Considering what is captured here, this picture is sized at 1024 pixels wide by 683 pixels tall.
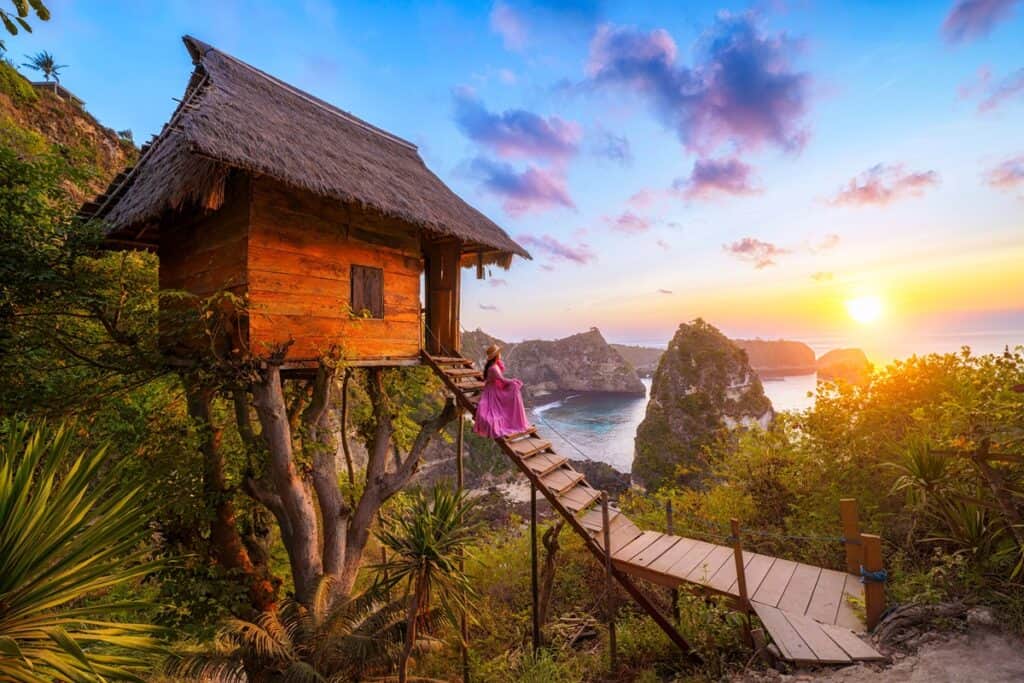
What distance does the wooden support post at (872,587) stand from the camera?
4.35 m

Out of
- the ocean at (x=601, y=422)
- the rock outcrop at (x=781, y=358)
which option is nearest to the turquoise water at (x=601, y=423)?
the ocean at (x=601, y=422)

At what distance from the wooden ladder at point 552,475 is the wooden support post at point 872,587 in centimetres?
201

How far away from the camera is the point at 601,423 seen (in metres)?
58.9

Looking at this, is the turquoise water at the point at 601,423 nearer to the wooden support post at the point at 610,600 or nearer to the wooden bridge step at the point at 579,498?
the wooden bridge step at the point at 579,498

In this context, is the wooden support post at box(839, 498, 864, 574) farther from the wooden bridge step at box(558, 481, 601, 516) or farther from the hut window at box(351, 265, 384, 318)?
the hut window at box(351, 265, 384, 318)

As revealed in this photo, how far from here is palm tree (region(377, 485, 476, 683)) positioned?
192 inches

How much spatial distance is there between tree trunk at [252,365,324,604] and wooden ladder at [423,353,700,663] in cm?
280

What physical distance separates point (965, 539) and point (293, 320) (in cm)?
876

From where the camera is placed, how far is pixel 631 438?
52594 mm

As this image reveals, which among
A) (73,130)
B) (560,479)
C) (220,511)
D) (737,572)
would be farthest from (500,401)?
(73,130)

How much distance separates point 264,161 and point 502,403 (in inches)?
206

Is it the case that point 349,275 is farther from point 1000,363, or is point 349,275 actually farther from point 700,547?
point 1000,363

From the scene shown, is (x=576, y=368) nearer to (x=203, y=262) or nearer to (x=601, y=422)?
(x=601, y=422)

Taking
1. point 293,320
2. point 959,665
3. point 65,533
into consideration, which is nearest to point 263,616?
point 293,320
